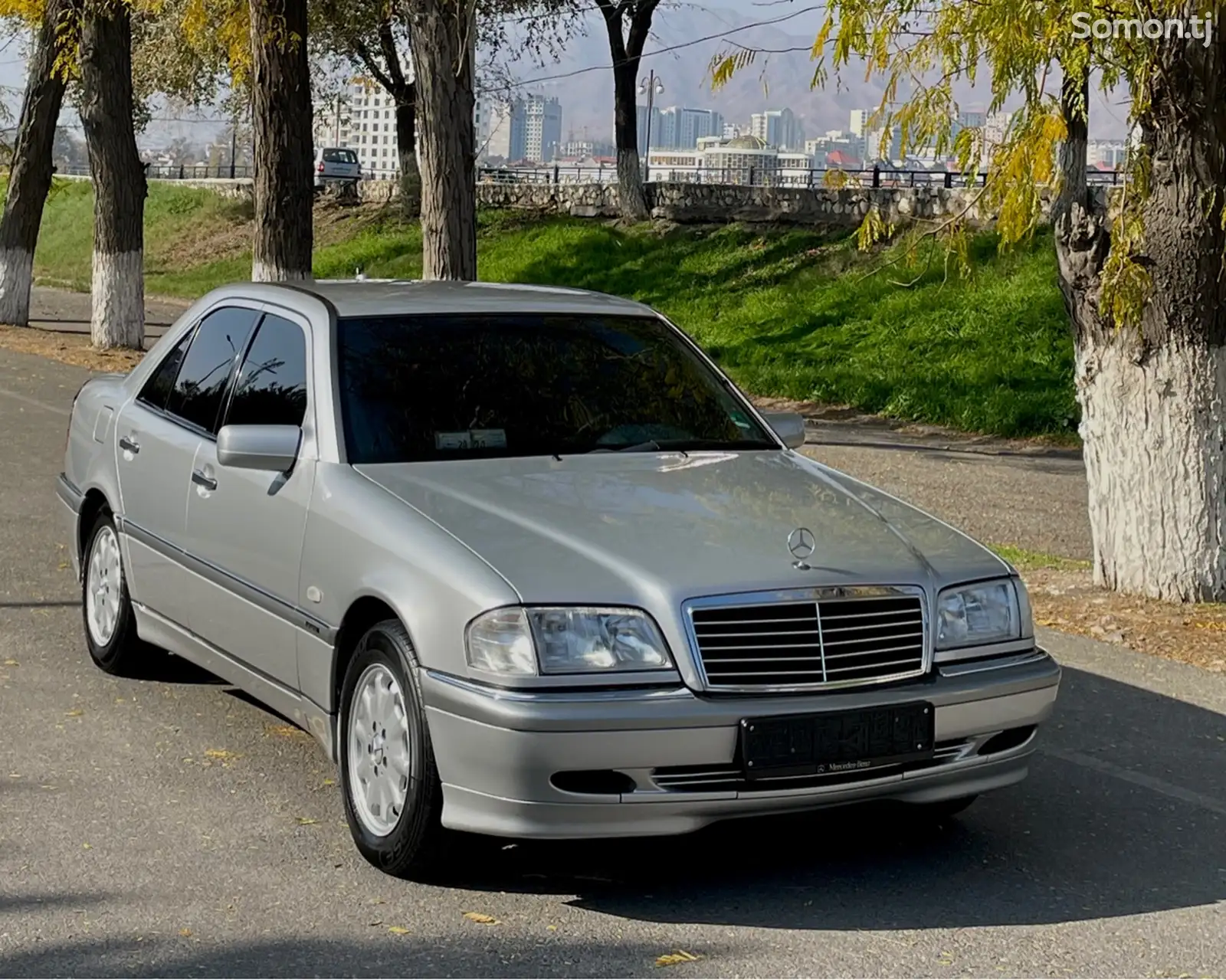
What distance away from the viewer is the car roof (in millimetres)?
6719

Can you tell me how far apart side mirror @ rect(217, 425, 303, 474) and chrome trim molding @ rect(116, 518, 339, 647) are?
1.35 ft

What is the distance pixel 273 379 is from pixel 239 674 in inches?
40.0

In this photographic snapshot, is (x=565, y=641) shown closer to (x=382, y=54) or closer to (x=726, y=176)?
(x=726, y=176)

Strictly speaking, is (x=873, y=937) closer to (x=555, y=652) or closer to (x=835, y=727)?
(x=835, y=727)

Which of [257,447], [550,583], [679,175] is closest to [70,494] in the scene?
[257,447]

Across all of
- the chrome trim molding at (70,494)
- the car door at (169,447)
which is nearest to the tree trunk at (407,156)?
the chrome trim molding at (70,494)

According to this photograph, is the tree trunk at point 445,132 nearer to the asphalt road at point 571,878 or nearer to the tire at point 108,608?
the tire at point 108,608

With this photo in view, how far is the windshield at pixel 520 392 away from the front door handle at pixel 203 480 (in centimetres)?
68

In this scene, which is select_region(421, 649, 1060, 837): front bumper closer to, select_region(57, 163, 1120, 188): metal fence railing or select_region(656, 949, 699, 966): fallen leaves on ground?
select_region(656, 949, 699, 966): fallen leaves on ground

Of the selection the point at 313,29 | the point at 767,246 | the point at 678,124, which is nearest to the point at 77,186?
the point at 313,29

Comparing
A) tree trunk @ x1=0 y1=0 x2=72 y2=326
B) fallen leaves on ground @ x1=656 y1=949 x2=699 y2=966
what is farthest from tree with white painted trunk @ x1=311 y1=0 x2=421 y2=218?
fallen leaves on ground @ x1=656 y1=949 x2=699 y2=966

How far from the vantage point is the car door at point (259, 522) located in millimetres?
6020

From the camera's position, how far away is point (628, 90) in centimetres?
3738

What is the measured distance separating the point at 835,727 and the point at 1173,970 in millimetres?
1023
